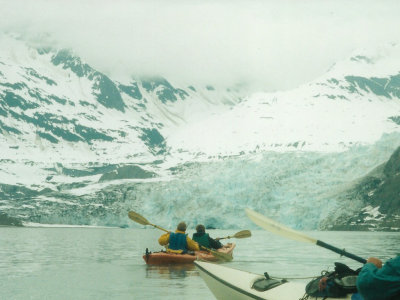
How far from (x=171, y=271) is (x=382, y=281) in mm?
15288

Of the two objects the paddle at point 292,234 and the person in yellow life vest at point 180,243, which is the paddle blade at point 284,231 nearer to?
the paddle at point 292,234

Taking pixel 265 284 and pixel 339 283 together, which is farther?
pixel 265 284

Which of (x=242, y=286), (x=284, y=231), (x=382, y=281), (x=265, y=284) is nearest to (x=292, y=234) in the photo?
(x=284, y=231)

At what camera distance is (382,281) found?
5918 millimetres

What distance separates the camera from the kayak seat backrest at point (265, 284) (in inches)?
392

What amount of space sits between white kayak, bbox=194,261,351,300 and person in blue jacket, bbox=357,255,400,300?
2.51 metres

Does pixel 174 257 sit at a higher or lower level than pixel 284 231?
lower

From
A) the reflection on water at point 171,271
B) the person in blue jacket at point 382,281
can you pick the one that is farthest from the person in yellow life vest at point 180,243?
the person in blue jacket at point 382,281

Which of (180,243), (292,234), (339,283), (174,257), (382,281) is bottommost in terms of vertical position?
(174,257)

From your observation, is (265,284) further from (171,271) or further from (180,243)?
(180,243)

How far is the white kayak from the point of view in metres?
9.59

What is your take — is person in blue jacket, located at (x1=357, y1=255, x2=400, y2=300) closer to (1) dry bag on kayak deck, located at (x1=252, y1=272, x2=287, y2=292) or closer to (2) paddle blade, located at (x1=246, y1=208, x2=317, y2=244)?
(2) paddle blade, located at (x1=246, y1=208, x2=317, y2=244)

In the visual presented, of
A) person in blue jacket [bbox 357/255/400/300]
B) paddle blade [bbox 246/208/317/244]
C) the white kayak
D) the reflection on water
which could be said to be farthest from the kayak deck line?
the reflection on water

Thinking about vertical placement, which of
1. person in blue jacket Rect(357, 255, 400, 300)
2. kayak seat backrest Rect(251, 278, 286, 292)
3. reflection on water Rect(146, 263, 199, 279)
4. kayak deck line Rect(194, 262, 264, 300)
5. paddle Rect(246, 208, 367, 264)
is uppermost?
paddle Rect(246, 208, 367, 264)
